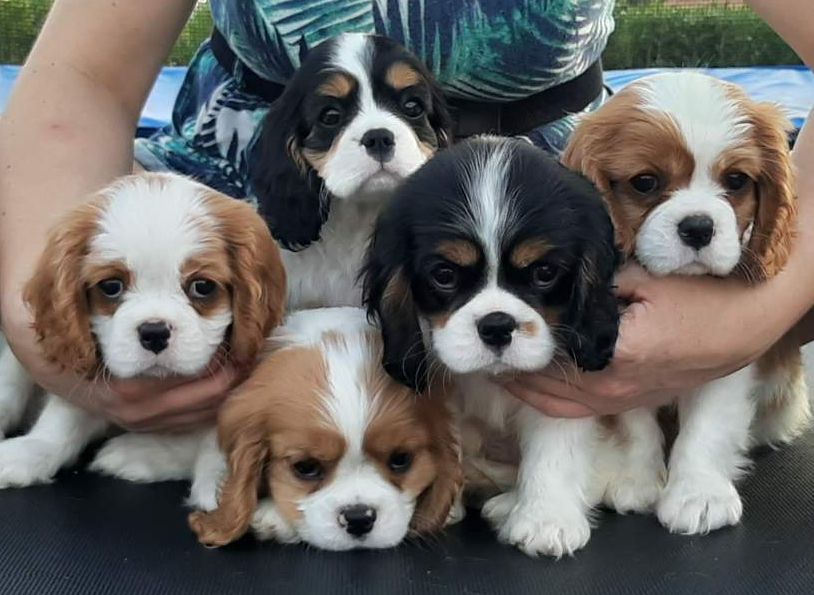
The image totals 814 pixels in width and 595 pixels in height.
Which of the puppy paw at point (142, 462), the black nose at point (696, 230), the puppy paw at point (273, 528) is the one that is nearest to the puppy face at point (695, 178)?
the black nose at point (696, 230)

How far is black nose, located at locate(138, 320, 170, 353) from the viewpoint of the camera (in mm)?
2363

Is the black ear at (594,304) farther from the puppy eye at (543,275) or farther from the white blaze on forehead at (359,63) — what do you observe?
the white blaze on forehead at (359,63)

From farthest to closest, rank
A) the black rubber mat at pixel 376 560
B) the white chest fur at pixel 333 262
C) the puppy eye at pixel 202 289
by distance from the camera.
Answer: the white chest fur at pixel 333 262, the puppy eye at pixel 202 289, the black rubber mat at pixel 376 560

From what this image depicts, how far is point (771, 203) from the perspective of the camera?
2484 millimetres

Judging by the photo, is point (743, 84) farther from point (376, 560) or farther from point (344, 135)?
point (376, 560)

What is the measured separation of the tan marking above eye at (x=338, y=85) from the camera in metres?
2.79

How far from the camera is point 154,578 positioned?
2174 mm

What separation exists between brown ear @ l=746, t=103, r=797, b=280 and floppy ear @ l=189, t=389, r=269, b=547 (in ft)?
3.79

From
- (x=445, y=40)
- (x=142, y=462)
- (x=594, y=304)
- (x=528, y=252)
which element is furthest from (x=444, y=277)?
(x=445, y=40)

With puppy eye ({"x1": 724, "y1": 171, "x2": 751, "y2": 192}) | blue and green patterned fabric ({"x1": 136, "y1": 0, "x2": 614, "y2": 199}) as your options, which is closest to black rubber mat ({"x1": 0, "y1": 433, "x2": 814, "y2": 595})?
puppy eye ({"x1": 724, "y1": 171, "x2": 751, "y2": 192})

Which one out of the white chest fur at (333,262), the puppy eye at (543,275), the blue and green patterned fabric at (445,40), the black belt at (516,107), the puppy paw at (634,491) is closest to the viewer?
the puppy eye at (543,275)

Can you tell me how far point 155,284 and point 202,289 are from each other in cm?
11

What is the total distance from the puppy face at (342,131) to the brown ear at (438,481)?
0.61m

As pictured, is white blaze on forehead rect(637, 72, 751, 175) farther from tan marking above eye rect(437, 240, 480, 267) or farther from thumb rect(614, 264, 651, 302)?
tan marking above eye rect(437, 240, 480, 267)
